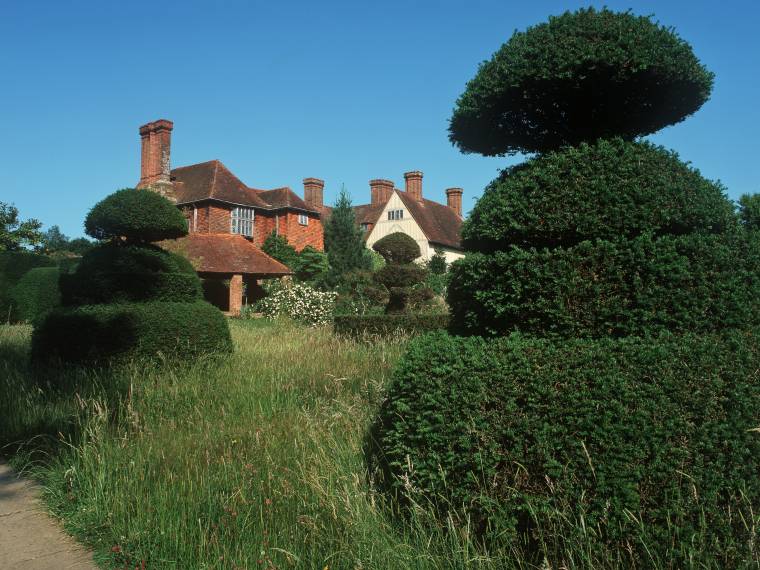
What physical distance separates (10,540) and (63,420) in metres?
2.15

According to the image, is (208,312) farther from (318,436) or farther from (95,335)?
(318,436)

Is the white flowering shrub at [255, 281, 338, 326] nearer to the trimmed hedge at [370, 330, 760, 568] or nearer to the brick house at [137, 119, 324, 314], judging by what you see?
the brick house at [137, 119, 324, 314]

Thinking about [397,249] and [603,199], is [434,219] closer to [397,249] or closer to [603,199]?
[397,249]

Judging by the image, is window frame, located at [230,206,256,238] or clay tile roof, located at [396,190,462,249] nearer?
window frame, located at [230,206,256,238]

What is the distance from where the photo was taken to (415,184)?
144 ft

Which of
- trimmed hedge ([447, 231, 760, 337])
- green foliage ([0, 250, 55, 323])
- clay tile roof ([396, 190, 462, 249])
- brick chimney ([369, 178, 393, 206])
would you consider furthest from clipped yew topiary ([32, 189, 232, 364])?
brick chimney ([369, 178, 393, 206])

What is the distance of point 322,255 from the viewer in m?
34.7

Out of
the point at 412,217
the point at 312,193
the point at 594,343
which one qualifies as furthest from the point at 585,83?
the point at 412,217

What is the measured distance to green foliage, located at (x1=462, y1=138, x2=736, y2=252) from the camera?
137 inches

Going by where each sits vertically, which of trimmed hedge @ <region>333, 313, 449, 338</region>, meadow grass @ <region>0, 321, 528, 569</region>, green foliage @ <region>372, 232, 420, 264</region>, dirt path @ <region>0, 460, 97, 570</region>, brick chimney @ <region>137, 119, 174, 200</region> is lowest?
dirt path @ <region>0, 460, 97, 570</region>

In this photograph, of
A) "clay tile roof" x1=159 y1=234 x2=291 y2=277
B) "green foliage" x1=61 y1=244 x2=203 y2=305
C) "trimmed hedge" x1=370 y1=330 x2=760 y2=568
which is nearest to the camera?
"trimmed hedge" x1=370 y1=330 x2=760 y2=568

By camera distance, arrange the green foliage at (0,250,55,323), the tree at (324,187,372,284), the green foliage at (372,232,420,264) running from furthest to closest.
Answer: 1. the tree at (324,187,372,284)
2. the green foliage at (0,250,55,323)
3. the green foliage at (372,232,420,264)

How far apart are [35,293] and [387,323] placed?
12.4 metres

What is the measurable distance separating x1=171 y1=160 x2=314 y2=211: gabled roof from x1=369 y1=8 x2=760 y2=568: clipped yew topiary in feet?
97.0
